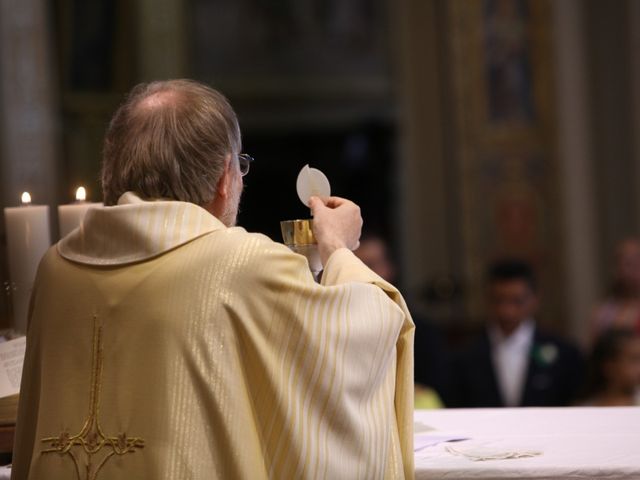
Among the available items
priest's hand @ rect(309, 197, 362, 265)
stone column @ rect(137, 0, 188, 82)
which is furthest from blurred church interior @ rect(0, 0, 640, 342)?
priest's hand @ rect(309, 197, 362, 265)

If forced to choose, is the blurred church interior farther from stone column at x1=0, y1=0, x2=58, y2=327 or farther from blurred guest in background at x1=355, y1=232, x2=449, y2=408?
blurred guest in background at x1=355, y1=232, x2=449, y2=408

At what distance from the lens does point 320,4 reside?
1323cm

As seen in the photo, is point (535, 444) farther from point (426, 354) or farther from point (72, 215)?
point (426, 354)

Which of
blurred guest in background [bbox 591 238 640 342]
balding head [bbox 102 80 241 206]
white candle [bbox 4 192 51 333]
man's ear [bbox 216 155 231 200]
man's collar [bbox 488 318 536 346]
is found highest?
balding head [bbox 102 80 241 206]

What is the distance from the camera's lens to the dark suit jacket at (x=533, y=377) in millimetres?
5988

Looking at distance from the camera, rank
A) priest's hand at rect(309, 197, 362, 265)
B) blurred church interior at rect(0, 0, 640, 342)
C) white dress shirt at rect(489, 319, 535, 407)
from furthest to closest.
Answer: blurred church interior at rect(0, 0, 640, 342), white dress shirt at rect(489, 319, 535, 407), priest's hand at rect(309, 197, 362, 265)

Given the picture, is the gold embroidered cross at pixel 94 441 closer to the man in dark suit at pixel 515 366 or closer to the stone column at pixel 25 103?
the man in dark suit at pixel 515 366

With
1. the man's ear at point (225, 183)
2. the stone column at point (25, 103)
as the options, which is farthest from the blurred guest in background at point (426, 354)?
the man's ear at point (225, 183)

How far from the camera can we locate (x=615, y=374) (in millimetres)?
5457

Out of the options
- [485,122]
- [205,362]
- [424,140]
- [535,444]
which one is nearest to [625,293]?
[485,122]

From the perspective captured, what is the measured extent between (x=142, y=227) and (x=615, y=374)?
11.9 ft

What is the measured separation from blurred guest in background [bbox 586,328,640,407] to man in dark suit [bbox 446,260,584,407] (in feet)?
1.51

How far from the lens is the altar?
94.7 inches

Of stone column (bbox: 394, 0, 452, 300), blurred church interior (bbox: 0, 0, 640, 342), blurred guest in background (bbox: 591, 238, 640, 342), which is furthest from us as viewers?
stone column (bbox: 394, 0, 452, 300)
